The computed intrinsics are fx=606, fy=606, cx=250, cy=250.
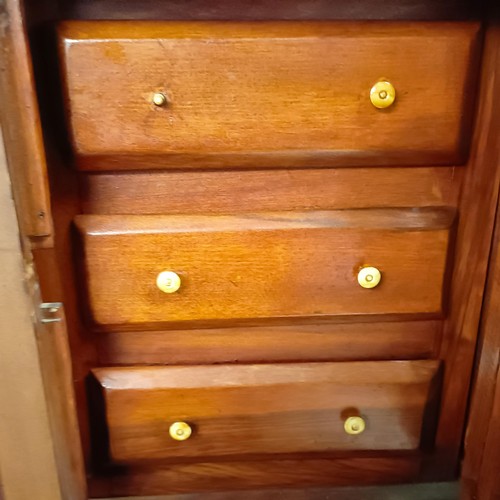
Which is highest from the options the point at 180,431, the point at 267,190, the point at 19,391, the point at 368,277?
the point at 267,190

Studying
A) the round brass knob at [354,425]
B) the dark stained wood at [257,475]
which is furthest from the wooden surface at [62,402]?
the round brass knob at [354,425]

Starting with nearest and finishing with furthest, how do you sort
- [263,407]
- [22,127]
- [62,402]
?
[22,127]
[62,402]
[263,407]

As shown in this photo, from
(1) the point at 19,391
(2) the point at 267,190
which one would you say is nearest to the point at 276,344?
(2) the point at 267,190

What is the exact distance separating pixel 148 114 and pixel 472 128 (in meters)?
0.37

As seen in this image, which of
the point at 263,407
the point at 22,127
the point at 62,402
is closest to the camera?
the point at 22,127

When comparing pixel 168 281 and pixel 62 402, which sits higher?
pixel 168 281

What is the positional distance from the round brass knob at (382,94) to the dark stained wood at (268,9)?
0.26ft

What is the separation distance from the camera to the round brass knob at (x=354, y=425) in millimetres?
817

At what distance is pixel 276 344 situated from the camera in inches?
31.8

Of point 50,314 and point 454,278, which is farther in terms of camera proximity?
point 454,278

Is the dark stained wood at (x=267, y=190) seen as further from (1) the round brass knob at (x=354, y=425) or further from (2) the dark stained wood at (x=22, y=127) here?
(1) the round brass knob at (x=354, y=425)

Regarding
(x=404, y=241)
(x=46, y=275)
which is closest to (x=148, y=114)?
(x=46, y=275)

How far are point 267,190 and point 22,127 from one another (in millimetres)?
282

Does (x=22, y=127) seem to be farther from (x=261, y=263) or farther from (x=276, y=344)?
(x=276, y=344)
